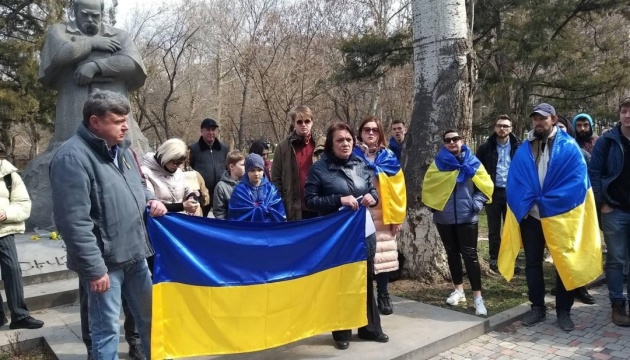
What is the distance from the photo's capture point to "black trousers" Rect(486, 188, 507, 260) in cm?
652

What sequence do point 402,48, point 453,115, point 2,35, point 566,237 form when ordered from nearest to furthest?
point 566,237 < point 453,115 < point 402,48 < point 2,35

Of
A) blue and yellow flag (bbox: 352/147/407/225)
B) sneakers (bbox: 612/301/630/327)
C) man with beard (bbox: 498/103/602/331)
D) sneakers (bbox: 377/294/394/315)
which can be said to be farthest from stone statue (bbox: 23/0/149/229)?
sneakers (bbox: 612/301/630/327)

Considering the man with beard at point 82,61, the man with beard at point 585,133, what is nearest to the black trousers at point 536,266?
the man with beard at point 585,133

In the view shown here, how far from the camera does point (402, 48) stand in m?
13.6

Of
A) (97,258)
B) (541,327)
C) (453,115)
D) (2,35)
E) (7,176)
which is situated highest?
(2,35)

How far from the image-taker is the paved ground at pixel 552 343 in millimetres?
4102

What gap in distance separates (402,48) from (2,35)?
61.4 feet

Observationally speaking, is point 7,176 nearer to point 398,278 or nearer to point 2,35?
point 398,278

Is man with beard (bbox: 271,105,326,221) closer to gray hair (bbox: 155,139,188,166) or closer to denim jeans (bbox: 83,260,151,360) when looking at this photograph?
gray hair (bbox: 155,139,188,166)

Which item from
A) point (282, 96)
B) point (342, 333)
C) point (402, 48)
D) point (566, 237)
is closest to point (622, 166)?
point (566, 237)

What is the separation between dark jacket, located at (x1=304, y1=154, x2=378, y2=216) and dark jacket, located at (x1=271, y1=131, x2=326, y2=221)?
2.28ft

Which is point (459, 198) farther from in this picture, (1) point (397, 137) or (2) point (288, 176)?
(1) point (397, 137)

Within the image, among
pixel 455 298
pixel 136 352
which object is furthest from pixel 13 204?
pixel 455 298

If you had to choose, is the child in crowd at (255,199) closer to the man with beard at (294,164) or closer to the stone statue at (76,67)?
the man with beard at (294,164)
